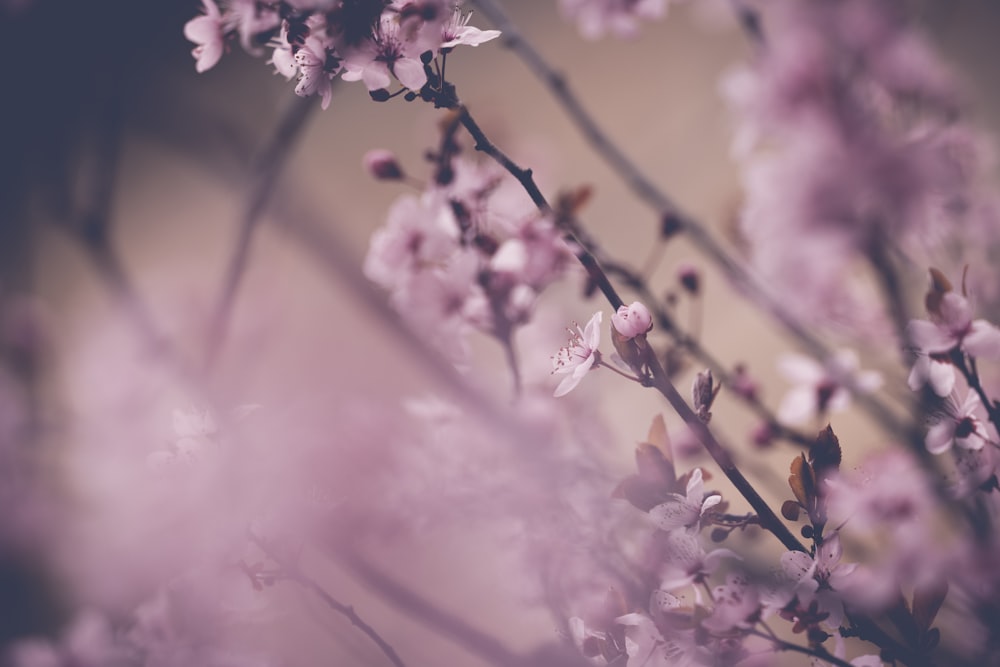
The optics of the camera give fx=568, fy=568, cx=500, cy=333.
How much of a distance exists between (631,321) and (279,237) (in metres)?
1.20

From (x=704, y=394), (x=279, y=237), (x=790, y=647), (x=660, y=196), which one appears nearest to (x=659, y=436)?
(x=704, y=394)

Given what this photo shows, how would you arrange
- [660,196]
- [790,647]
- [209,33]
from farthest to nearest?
[660,196] < [209,33] < [790,647]

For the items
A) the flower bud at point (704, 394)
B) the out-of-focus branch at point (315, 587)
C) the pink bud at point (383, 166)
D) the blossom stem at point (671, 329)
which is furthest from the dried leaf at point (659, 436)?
the pink bud at point (383, 166)

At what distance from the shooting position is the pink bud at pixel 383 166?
24.5 inches

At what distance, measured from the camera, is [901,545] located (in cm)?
49

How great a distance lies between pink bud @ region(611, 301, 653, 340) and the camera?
0.37 metres

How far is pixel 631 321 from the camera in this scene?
0.37 m

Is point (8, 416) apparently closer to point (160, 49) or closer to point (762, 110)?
point (160, 49)

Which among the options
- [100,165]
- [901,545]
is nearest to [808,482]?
[901,545]

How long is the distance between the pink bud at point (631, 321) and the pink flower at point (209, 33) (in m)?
0.39

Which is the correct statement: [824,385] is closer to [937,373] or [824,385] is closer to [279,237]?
[937,373]

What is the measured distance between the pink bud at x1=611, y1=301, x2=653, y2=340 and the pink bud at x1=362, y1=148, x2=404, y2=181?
0.36 meters

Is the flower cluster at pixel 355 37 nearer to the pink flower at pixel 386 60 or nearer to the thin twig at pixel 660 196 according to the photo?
the pink flower at pixel 386 60

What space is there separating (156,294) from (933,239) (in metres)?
2.24
